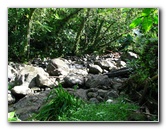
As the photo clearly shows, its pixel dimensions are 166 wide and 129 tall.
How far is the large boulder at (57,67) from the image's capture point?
3434 millimetres

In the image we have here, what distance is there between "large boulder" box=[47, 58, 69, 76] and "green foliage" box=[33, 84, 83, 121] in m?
0.29

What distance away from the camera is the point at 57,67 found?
3488 mm

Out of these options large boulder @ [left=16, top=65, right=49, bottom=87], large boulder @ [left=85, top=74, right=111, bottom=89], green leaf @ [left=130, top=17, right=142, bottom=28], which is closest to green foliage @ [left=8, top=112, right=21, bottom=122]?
large boulder @ [left=16, top=65, right=49, bottom=87]

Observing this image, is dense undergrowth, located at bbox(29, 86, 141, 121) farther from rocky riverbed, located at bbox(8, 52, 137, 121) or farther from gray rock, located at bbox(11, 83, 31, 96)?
gray rock, located at bbox(11, 83, 31, 96)

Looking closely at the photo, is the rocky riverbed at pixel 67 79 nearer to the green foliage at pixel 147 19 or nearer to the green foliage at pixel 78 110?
the green foliage at pixel 78 110

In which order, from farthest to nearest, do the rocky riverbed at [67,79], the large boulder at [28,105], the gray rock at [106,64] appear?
1. the gray rock at [106,64]
2. the rocky riverbed at [67,79]
3. the large boulder at [28,105]

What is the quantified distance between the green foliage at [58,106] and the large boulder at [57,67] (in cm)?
29

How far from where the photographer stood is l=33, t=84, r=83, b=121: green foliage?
10.2ft

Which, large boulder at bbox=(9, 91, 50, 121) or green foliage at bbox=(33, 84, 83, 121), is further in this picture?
large boulder at bbox=(9, 91, 50, 121)

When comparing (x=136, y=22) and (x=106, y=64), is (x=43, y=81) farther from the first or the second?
(x=136, y=22)

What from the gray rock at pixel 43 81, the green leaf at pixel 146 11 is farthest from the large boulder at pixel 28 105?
the green leaf at pixel 146 11

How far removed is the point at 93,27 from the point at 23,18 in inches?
28.5
